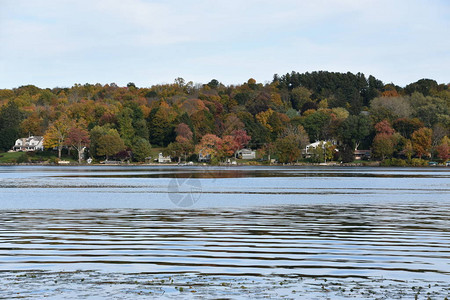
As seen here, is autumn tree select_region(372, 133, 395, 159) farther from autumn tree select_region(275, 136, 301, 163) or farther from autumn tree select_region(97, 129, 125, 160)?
autumn tree select_region(97, 129, 125, 160)

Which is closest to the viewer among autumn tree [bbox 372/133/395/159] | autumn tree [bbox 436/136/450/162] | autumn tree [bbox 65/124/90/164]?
autumn tree [bbox 372/133/395/159]

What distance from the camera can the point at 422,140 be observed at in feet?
556

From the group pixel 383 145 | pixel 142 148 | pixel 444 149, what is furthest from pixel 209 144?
pixel 444 149

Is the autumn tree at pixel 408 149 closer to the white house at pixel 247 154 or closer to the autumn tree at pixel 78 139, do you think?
the white house at pixel 247 154

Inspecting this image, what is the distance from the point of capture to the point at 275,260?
64.8ft

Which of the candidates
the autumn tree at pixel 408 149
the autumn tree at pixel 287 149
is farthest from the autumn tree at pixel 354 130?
the autumn tree at pixel 287 149

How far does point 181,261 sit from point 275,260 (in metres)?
2.82

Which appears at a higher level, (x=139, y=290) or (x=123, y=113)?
(x=123, y=113)

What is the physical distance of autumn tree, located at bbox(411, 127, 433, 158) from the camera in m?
169

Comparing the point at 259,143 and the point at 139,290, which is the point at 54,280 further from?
the point at 259,143

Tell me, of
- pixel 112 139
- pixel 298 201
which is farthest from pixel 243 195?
pixel 112 139

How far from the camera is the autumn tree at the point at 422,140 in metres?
169

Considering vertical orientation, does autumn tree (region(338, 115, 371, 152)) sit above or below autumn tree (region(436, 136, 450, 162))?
above

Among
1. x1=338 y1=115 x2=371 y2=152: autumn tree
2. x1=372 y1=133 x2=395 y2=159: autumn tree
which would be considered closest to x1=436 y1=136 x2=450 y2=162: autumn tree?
x1=372 y1=133 x2=395 y2=159: autumn tree
